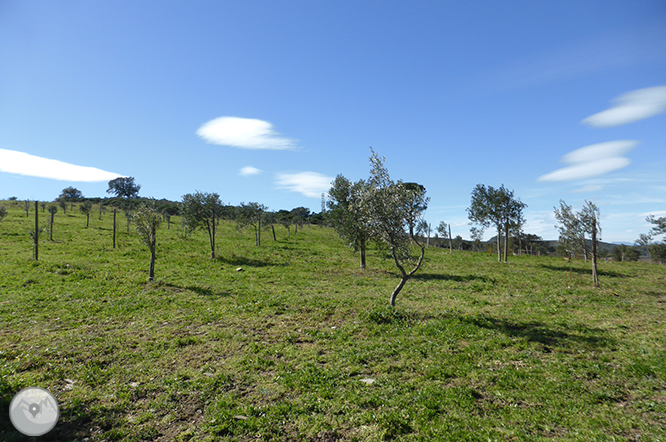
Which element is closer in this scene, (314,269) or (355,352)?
(355,352)

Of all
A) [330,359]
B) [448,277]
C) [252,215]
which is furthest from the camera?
[252,215]

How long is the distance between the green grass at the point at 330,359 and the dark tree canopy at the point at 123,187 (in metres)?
187

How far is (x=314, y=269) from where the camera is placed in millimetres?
36406

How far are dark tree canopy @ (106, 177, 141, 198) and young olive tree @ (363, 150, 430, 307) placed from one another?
20936cm

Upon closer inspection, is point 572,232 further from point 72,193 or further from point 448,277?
Result: point 72,193

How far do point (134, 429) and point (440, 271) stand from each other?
34.3 meters

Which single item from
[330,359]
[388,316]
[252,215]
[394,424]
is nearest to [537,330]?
[388,316]

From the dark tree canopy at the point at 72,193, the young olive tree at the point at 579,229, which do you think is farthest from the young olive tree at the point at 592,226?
the dark tree canopy at the point at 72,193

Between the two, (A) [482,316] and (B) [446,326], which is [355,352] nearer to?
(B) [446,326]

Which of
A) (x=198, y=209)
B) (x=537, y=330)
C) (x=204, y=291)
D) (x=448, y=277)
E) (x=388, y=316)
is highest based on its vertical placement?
(x=198, y=209)

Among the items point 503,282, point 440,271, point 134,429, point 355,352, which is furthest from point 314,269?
point 134,429

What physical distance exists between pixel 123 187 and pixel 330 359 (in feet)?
707

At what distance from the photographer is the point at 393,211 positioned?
19125 millimetres

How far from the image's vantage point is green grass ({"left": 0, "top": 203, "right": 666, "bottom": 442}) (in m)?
8.62
